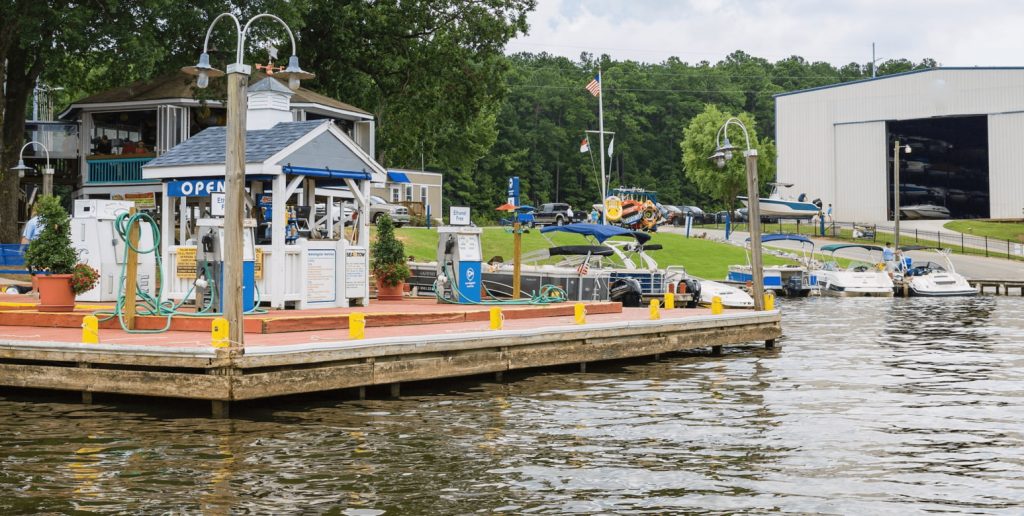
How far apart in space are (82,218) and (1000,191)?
2709 inches

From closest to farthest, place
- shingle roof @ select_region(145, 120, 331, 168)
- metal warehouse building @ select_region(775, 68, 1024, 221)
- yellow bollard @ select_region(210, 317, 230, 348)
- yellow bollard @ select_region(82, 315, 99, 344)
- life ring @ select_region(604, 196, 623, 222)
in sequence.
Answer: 1. yellow bollard @ select_region(210, 317, 230, 348)
2. yellow bollard @ select_region(82, 315, 99, 344)
3. shingle roof @ select_region(145, 120, 331, 168)
4. life ring @ select_region(604, 196, 623, 222)
5. metal warehouse building @ select_region(775, 68, 1024, 221)

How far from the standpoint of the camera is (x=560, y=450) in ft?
40.0

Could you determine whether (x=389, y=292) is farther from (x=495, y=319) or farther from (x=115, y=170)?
(x=115, y=170)

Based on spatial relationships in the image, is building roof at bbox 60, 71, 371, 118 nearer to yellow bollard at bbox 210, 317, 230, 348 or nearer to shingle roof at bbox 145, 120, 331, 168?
shingle roof at bbox 145, 120, 331, 168

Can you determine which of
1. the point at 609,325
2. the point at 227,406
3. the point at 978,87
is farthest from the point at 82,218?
the point at 978,87

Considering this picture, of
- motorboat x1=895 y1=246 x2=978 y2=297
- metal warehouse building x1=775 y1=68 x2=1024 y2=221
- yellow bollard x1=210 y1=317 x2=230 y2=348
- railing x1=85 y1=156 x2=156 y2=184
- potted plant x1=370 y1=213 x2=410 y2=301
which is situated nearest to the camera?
yellow bollard x1=210 y1=317 x2=230 y2=348

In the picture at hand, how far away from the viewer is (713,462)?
456 inches

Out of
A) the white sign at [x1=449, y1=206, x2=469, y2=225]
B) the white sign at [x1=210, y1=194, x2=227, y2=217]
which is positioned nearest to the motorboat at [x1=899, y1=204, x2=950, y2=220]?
the white sign at [x1=449, y1=206, x2=469, y2=225]

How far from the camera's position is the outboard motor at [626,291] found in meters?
33.4

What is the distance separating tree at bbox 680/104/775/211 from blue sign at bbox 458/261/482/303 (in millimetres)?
61596

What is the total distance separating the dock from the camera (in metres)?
14.0

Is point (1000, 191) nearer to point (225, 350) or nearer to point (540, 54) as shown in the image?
point (225, 350)

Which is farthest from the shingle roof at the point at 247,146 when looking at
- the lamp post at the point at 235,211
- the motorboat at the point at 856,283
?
the motorboat at the point at 856,283

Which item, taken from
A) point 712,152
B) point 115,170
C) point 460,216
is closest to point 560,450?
point 460,216
